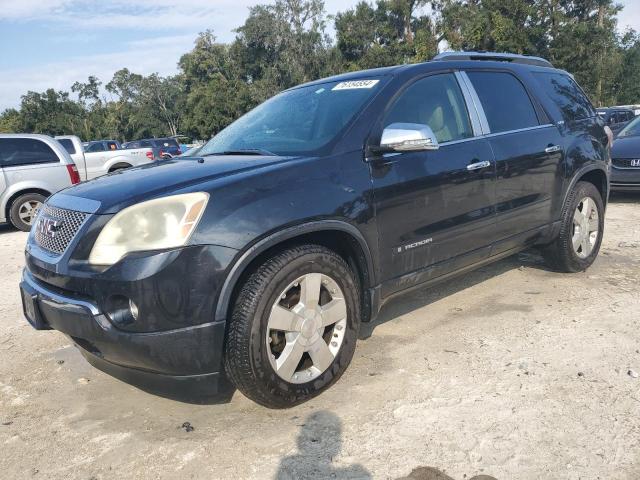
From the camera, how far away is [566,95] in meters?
4.74

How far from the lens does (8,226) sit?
35.8 ft

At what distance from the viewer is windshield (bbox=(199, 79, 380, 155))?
3221 mm

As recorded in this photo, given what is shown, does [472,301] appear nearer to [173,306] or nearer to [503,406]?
[503,406]

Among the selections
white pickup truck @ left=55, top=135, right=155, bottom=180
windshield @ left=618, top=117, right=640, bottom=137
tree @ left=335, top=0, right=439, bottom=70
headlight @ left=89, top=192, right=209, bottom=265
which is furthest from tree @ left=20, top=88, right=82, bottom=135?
headlight @ left=89, top=192, right=209, bottom=265

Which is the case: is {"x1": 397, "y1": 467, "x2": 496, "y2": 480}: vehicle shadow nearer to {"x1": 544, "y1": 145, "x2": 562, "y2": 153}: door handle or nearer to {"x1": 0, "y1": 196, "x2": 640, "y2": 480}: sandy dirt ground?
{"x1": 0, "y1": 196, "x2": 640, "y2": 480}: sandy dirt ground

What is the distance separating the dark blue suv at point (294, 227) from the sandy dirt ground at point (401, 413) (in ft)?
0.97

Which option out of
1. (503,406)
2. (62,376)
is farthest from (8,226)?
(503,406)

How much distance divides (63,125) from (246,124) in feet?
243

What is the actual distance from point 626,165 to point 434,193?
263 inches

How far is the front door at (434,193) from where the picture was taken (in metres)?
3.16

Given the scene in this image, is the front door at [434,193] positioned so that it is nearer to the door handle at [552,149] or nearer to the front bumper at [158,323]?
the door handle at [552,149]

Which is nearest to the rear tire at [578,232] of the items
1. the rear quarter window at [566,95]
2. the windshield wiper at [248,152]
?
the rear quarter window at [566,95]

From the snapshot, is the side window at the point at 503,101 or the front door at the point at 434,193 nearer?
the front door at the point at 434,193

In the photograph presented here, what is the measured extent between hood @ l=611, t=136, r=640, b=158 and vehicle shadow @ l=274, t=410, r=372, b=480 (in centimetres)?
777
